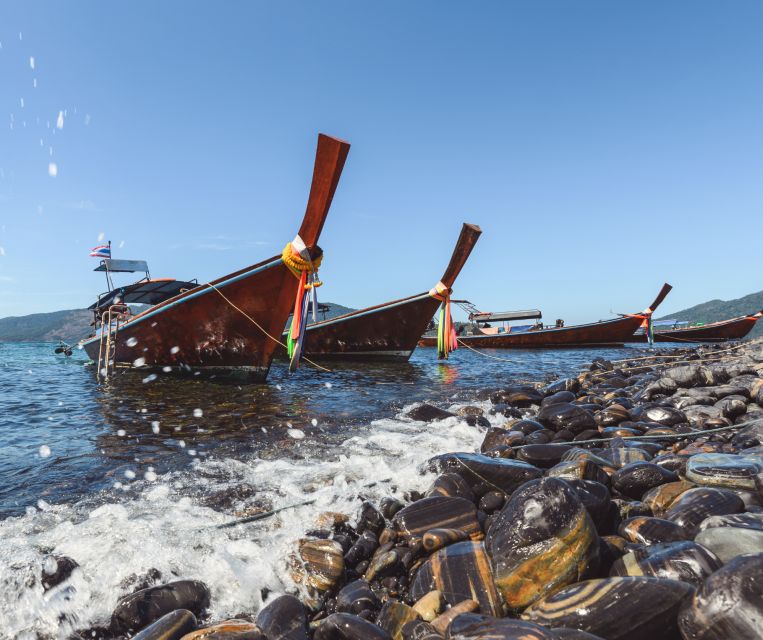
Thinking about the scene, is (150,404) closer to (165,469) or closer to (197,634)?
(165,469)

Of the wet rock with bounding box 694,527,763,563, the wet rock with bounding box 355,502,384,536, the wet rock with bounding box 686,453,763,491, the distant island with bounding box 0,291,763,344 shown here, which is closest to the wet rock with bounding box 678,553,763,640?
the wet rock with bounding box 694,527,763,563

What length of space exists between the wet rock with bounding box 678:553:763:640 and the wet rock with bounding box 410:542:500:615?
3.07ft

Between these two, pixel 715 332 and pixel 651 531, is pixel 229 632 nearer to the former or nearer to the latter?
pixel 651 531

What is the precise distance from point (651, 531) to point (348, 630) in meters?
2.03

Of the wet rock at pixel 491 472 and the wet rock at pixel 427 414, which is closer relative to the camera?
the wet rock at pixel 491 472

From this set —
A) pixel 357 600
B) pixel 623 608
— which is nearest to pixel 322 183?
pixel 357 600

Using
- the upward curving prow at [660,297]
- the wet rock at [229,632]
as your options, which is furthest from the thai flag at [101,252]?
the upward curving prow at [660,297]

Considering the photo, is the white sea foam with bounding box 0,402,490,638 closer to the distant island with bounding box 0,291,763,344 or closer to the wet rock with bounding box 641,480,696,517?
the wet rock with bounding box 641,480,696,517

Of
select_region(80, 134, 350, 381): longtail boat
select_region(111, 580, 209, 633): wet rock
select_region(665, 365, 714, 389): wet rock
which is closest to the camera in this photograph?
select_region(111, 580, 209, 633): wet rock

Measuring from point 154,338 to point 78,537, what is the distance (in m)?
11.2

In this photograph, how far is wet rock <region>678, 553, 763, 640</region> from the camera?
174 centimetres

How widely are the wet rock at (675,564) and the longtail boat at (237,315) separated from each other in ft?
29.0

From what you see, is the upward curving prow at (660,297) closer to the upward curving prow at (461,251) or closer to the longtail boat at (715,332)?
the longtail boat at (715,332)

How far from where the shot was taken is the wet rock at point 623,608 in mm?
1923
